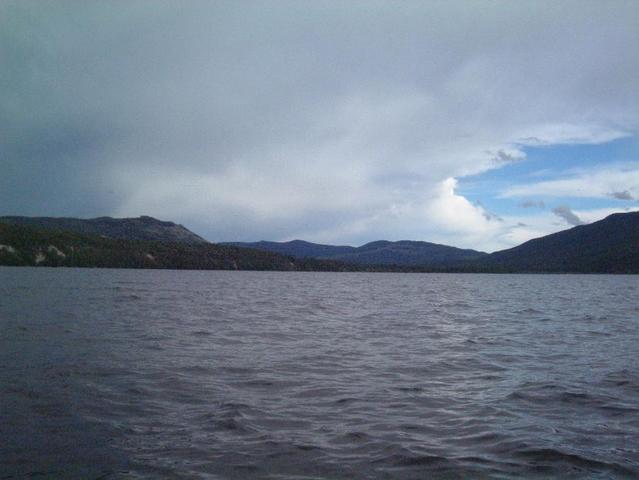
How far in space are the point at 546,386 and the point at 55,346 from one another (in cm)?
2142

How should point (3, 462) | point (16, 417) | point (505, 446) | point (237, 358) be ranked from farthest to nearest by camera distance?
point (237, 358) < point (16, 417) < point (505, 446) < point (3, 462)

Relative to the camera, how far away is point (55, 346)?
23.8 meters

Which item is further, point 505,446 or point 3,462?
point 505,446

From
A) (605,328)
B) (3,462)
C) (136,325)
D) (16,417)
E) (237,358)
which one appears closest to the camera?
(3,462)

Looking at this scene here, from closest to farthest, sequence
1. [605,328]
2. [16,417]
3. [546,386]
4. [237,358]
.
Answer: [16,417] → [546,386] → [237,358] → [605,328]

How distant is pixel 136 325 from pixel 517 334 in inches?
1011

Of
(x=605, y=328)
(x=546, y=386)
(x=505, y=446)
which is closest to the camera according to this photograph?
(x=505, y=446)

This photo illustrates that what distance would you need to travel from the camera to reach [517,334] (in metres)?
→ 34.3

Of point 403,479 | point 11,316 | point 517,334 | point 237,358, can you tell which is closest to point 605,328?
point 517,334

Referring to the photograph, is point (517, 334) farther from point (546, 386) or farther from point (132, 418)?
point (132, 418)

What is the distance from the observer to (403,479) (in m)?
10.2

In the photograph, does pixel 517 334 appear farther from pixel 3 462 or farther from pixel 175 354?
pixel 3 462

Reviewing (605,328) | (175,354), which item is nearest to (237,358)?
(175,354)

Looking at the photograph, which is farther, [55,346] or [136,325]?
[136,325]
